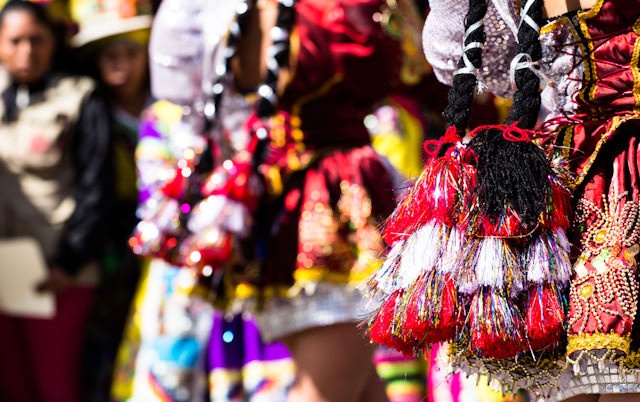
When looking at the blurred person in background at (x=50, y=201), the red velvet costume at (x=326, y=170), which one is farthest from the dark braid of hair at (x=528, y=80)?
the blurred person in background at (x=50, y=201)

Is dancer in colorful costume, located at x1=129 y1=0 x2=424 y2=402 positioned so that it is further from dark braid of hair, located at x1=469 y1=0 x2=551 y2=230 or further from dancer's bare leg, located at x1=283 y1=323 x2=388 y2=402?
dark braid of hair, located at x1=469 y1=0 x2=551 y2=230

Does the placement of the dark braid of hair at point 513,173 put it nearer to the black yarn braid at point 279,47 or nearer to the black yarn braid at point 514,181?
the black yarn braid at point 514,181

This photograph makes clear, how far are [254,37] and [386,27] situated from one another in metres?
0.36

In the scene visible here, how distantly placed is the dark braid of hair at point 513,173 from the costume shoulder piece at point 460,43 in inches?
13.8

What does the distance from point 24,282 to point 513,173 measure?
3792 millimetres

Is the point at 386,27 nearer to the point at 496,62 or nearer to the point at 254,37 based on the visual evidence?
the point at 254,37

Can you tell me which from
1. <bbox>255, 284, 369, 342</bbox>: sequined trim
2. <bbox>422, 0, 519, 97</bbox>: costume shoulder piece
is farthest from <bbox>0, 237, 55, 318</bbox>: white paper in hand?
<bbox>422, 0, 519, 97</bbox>: costume shoulder piece

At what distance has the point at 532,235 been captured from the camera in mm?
1774

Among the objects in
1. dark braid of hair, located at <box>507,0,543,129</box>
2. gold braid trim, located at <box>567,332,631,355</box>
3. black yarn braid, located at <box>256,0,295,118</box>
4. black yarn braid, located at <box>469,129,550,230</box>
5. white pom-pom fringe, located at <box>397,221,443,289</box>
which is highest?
black yarn braid, located at <box>256,0,295,118</box>

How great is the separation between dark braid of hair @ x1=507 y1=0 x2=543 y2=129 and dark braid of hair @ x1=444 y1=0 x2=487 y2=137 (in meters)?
0.08

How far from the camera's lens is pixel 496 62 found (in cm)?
221

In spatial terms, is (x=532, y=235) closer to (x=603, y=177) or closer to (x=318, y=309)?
(x=603, y=177)

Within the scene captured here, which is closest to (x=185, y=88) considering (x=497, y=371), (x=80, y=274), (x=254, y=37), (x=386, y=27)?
(x=254, y=37)

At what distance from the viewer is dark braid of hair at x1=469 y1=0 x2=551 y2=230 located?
1752 millimetres
